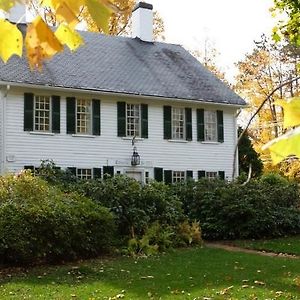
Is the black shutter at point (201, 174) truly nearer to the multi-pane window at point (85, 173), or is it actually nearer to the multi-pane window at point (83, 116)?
the multi-pane window at point (85, 173)

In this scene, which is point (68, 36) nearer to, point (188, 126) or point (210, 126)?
point (188, 126)

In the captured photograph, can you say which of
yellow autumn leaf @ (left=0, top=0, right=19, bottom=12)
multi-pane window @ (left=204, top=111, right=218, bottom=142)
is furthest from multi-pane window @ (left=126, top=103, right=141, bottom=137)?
yellow autumn leaf @ (left=0, top=0, right=19, bottom=12)

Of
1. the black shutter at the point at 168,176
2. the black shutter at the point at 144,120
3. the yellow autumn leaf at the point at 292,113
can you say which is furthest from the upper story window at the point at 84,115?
the yellow autumn leaf at the point at 292,113

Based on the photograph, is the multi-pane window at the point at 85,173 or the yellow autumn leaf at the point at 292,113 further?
the multi-pane window at the point at 85,173

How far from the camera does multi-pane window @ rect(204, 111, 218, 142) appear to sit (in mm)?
24109

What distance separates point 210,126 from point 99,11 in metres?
23.3

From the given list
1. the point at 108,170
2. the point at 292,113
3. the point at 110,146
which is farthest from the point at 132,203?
the point at 292,113

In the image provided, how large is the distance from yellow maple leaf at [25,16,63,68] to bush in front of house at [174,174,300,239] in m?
15.9

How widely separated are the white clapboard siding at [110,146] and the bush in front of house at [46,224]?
629 centimetres

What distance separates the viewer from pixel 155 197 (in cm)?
1569

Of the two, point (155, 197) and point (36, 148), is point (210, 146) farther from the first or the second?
point (155, 197)

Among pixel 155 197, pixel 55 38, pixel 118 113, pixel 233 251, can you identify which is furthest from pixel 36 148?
pixel 55 38

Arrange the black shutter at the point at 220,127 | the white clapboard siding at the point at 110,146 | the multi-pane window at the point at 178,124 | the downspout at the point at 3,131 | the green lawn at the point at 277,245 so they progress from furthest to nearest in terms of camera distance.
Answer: the black shutter at the point at 220,127
the multi-pane window at the point at 178,124
the white clapboard siding at the point at 110,146
the downspout at the point at 3,131
the green lawn at the point at 277,245

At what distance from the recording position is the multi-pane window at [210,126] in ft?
79.1
